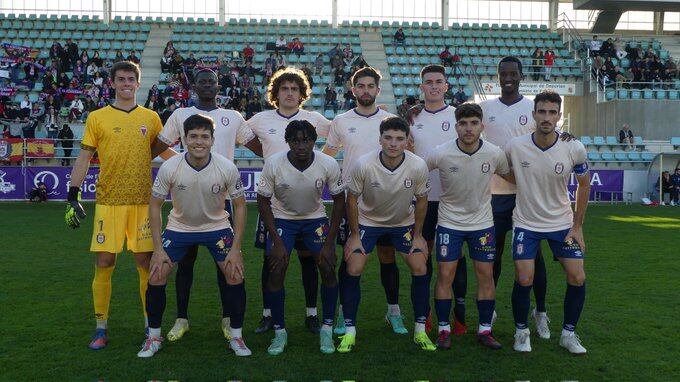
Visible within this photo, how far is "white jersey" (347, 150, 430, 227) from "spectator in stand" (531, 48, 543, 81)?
1016 inches

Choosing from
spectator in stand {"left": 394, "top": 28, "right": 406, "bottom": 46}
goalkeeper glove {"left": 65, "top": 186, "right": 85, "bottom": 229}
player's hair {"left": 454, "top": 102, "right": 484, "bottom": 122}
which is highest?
spectator in stand {"left": 394, "top": 28, "right": 406, "bottom": 46}

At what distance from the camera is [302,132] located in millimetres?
5223

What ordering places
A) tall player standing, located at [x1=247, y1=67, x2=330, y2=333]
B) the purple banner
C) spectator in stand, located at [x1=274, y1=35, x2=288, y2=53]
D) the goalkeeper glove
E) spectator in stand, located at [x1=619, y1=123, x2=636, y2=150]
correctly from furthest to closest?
spectator in stand, located at [x1=274, y1=35, x2=288, y2=53] → spectator in stand, located at [x1=619, y1=123, x2=636, y2=150] → the purple banner → tall player standing, located at [x1=247, y1=67, x2=330, y2=333] → the goalkeeper glove

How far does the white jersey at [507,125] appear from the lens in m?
5.91

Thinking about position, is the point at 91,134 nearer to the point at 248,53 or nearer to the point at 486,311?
the point at 486,311

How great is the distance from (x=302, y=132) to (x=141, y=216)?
1.50 m

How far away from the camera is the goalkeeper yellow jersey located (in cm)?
552

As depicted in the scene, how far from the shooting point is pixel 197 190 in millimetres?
5164

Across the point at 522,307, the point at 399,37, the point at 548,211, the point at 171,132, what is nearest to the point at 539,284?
the point at 522,307

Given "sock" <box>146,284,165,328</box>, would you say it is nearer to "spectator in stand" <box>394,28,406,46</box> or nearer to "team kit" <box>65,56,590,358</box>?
"team kit" <box>65,56,590,358</box>

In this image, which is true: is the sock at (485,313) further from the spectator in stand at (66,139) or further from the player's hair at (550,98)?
the spectator in stand at (66,139)

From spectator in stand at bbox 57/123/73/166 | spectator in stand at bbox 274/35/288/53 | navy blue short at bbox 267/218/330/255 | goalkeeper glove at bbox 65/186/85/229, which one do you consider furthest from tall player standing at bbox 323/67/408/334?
spectator in stand at bbox 274/35/288/53

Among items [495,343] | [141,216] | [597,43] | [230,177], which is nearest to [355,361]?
[495,343]

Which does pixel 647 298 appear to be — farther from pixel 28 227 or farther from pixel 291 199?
pixel 28 227
